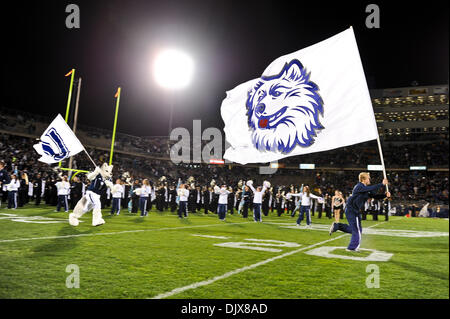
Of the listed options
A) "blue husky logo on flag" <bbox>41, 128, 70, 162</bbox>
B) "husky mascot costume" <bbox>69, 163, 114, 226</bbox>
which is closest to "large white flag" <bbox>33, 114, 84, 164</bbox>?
"blue husky logo on flag" <bbox>41, 128, 70, 162</bbox>

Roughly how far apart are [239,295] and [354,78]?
4278mm

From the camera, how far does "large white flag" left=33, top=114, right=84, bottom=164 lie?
432 inches

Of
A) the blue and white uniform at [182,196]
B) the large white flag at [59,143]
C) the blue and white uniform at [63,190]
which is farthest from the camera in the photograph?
the blue and white uniform at [182,196]

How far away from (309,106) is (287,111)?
52cm

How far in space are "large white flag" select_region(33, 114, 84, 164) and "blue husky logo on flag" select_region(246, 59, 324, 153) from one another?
615cm

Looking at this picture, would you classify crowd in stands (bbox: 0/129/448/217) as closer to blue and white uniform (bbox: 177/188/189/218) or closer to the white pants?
blue and white uniform (bbox: 177/188/189/218)

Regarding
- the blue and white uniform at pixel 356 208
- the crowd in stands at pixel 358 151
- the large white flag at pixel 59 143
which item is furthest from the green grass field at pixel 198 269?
the crowd in stands at pixel 358 151

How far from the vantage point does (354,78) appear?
19.9ft

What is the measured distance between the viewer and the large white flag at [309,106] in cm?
595

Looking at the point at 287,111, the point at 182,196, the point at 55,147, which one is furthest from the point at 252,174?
the point at 287,111

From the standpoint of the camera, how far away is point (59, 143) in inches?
440

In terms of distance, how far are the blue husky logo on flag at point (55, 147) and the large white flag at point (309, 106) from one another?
5890 millimetres

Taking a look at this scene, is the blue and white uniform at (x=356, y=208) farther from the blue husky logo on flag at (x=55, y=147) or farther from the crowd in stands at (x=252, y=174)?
the crowd in stands at (x=252, y=174)

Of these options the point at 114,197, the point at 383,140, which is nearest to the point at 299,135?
the point at 114,197
